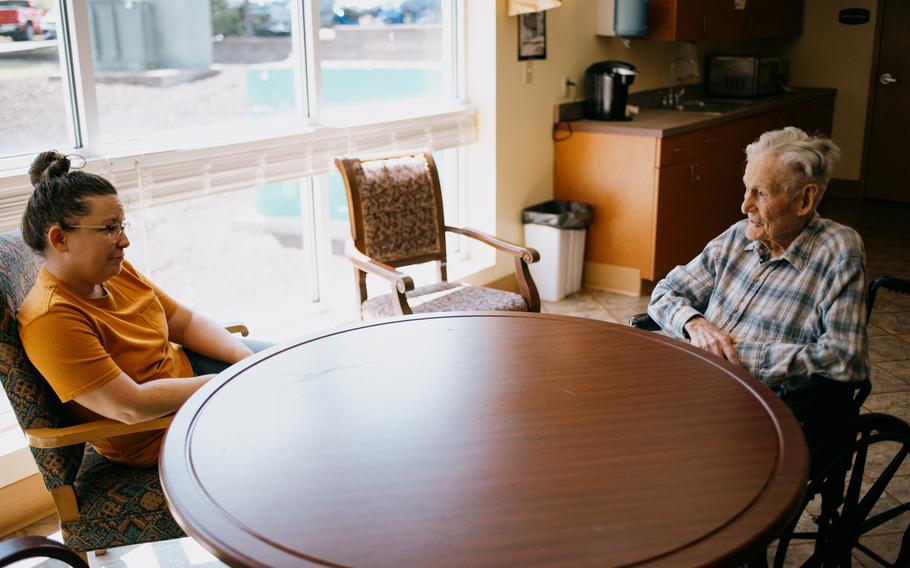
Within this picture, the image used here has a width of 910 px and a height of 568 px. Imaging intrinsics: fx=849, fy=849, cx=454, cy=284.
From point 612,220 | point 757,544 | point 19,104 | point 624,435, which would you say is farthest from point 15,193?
point 612,220

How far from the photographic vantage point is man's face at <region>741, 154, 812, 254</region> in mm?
2066

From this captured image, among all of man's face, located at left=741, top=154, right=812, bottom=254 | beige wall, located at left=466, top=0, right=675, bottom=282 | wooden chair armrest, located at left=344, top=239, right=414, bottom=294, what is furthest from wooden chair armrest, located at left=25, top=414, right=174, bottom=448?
beige wall, located at left=466, top=0, right=675, bottom=282

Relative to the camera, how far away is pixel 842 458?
72.7 inches

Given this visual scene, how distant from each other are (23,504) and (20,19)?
1.49 m

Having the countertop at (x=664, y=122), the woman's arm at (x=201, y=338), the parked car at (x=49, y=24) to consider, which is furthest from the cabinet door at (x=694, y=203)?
the parked car at (x=49, y=24)

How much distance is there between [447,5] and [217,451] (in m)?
3.33

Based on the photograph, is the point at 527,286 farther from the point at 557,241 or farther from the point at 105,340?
the point at 105,340

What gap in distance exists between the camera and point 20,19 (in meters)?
2.64

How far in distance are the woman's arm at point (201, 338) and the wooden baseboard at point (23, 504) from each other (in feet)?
2.52

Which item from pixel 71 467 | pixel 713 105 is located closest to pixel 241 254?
pixel 71 467

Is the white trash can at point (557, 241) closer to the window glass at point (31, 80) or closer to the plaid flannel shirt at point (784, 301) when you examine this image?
the plaid flannel shirt at point (784, 301)

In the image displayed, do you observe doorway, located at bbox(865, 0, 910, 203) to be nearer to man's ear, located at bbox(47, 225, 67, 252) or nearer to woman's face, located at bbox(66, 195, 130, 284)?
woman's face, located at bbox(66, 195, 130, 284)

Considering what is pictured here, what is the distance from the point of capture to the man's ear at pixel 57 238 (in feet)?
A: 5.98

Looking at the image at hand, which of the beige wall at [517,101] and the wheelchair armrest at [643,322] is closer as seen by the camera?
the wheelchair armrest at [643,322]
